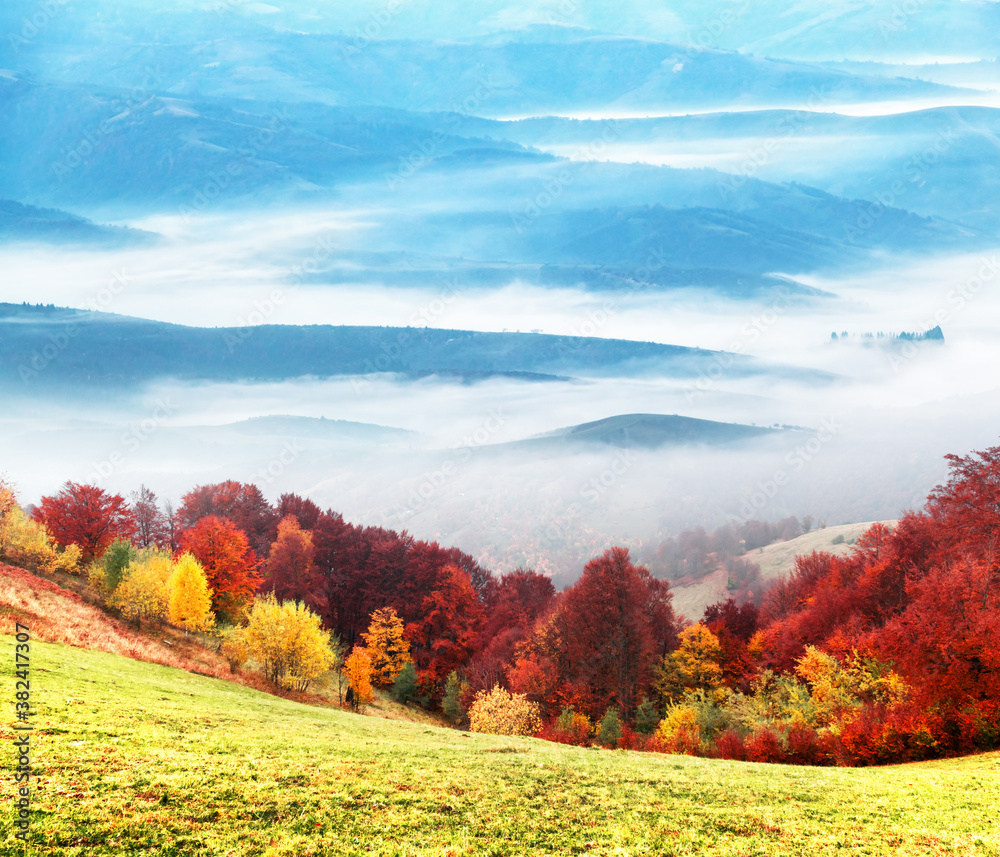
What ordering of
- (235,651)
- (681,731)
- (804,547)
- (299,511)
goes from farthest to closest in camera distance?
(804,547) < (299,511) < (235,651) < (681,731)

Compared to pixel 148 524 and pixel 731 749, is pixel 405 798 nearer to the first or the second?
pixel 731 749

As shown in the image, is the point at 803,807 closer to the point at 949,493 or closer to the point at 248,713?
the point at 248,713

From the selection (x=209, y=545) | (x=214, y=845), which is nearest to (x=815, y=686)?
(x=214, y=845)

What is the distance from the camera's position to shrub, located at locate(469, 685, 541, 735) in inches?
2564

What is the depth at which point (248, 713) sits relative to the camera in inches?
1395

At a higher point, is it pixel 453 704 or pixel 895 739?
pixel 895 739

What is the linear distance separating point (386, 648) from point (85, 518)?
40375 millimetres

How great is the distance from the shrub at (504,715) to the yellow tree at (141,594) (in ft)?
99.8

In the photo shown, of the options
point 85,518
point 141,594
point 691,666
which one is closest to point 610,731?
point 691,666

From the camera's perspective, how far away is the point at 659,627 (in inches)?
3418

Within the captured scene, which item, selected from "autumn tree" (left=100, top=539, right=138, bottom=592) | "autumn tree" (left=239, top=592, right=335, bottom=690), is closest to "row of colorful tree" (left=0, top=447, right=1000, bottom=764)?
"autumn tree" (left=100, top=539, right=138, bottom=592)

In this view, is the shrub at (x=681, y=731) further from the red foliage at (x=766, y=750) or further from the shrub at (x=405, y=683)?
the shrub at (x=405, y=683)

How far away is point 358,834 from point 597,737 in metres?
52.7

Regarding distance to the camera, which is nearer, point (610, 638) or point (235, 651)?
point (235, 651)
